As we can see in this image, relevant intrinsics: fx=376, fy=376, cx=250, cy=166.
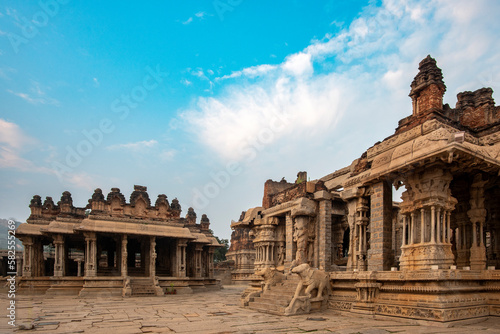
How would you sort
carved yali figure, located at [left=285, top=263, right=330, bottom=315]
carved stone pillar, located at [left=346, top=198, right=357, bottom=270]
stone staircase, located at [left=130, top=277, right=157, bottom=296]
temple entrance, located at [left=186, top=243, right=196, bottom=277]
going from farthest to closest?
temple entrance, located at [left=186, top=243, right=196, bottom=277] → stone staircase, located at [left=130, top=277, right=157, bottom=296] → carved stone pillar, located at [left=346, top=198, right=357, bottom=270] → carved yali figure, located at [left=285, top=263, right=330, bottom=315]

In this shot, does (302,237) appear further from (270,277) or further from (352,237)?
(352,237)

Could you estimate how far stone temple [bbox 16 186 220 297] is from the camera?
2408 cm

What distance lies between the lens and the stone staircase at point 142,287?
933 inches

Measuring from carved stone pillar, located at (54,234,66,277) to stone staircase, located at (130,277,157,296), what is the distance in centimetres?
475

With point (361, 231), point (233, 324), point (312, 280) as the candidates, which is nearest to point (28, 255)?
point (233, 324)

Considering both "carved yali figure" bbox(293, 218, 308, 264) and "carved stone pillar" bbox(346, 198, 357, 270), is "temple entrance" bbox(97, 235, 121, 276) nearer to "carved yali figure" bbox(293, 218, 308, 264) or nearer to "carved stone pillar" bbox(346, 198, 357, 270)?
"carved yali figure" bbox(293, 218, 308, 264)

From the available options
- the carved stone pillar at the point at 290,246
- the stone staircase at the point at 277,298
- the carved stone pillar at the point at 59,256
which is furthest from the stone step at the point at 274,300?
the carved stone pillar at the point at 59,256

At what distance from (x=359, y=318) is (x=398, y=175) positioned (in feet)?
14.2

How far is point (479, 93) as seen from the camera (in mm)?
14102

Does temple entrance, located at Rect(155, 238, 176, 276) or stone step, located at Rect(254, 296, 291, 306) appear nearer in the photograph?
stone step, located at Rect(254, 296, 291, 306)

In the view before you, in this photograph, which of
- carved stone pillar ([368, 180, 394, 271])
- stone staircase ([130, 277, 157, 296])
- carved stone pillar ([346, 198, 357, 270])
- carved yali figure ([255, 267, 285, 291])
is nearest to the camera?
carved stone pillar ([368, 180, 394, 271])

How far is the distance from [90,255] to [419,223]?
2045cm

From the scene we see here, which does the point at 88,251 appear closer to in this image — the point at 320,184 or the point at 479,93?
the point at 320,184

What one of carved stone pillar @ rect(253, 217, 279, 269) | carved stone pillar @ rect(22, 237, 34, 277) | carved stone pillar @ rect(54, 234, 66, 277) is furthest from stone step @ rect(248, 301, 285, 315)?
carved stone pillar @ rect(22, 237, 34, 277)
